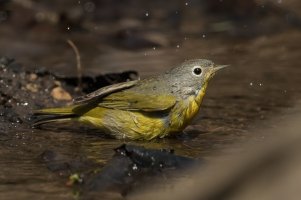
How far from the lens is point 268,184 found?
4.11ft

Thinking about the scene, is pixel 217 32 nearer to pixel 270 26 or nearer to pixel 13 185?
pixel 270 26

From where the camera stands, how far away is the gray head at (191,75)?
629 cm

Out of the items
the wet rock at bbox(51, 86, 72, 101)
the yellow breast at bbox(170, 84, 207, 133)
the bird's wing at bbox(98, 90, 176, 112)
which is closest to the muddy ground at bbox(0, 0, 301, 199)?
the wet rock at bbox(51, 86, 72, 101)

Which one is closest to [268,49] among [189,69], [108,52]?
[108,52]

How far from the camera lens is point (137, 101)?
6.11 m

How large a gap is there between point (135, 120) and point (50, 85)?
1.70 meters

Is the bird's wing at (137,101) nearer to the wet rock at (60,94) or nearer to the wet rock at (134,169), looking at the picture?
the wet rock at (60,94)

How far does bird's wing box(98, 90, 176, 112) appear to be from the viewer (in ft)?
19.5

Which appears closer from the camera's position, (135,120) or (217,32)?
(135,120)

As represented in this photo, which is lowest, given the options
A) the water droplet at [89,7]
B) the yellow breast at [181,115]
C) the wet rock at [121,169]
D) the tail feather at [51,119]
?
the wet rock at [121,169]

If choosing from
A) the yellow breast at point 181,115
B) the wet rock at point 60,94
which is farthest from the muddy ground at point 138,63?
the yellow breast at point 181,115

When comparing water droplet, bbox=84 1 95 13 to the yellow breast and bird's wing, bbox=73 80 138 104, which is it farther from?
the yellow breast

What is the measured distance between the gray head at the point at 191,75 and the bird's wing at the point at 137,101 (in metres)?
0.21

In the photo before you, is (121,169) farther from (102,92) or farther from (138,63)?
(138,63)
